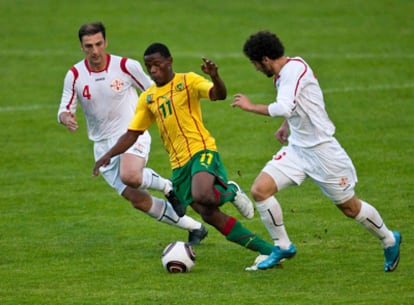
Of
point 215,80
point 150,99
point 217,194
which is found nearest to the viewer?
point 215,80

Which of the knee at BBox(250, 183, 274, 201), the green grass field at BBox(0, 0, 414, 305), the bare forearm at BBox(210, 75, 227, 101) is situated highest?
the bare forearm at BBox(210, 75, 227, 101)

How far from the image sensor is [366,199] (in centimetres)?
1591

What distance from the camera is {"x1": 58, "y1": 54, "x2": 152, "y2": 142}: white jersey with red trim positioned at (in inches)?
551

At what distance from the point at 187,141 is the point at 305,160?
1275mm

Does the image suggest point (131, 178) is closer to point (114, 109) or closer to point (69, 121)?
point (69, 121)

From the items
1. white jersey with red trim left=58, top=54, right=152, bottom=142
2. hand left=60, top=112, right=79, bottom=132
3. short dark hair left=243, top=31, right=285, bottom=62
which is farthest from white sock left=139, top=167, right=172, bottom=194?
short dark hair left=243, top=31, right=285, bottom=62

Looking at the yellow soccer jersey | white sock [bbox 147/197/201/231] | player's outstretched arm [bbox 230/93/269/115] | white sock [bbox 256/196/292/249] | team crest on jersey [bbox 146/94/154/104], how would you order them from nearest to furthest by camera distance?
player's outstretched arm [bbox 230/93/269/115]
white sock [bbox 256/196/292/249]
the yellow soccer jersey
team crest on jersey [bbox 146/94/154/104]
white sock [bbox 147/197/201/231]

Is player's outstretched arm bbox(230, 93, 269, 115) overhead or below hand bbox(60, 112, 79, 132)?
overhead

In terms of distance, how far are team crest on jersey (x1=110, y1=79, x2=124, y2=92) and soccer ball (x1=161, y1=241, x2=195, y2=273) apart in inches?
96.0

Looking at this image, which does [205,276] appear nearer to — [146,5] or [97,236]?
[97,236]

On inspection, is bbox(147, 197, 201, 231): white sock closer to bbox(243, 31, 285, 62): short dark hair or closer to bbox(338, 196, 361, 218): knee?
bbox(338, 196, 361, 218): knee

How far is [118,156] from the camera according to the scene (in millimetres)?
13938

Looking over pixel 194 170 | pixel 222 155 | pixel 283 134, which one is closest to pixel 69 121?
pixel 194 170

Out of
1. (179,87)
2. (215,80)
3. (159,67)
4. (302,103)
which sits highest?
(215,80)
